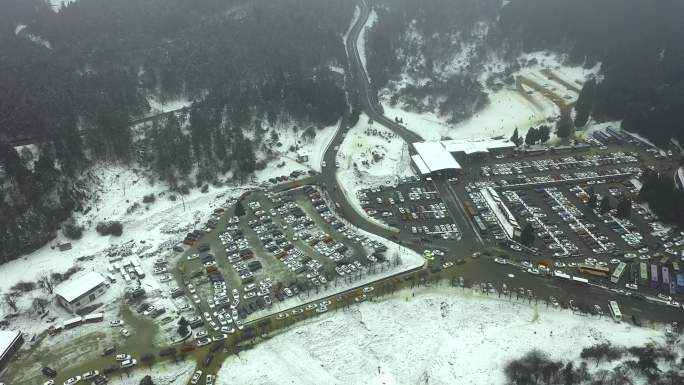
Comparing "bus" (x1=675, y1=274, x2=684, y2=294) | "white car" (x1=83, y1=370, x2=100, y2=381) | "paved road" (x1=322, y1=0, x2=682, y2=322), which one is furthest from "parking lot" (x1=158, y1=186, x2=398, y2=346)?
"bus" (x1=675, y1=274, x2=684, y2=294)

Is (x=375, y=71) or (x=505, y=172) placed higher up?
(x=375, y=71)

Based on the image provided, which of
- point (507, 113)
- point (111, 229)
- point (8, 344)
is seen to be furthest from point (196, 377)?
point (507, 113)

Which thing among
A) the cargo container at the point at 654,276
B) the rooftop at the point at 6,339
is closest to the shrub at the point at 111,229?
the rooftop at the point at 6,339

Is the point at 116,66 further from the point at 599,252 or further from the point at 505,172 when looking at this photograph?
the point at 599,252

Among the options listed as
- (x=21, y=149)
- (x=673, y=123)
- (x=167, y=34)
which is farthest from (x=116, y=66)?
(x=673, y=123)

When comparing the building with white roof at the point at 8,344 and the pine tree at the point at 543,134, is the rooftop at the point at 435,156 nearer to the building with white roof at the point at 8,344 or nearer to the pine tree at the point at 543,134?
the pine tree at the point at 543,134

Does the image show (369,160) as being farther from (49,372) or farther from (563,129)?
(49,372)

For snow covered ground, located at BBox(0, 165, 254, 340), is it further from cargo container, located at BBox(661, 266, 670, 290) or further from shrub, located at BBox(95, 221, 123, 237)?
cargo container, located at BBox(661, 266, 670, 290)
